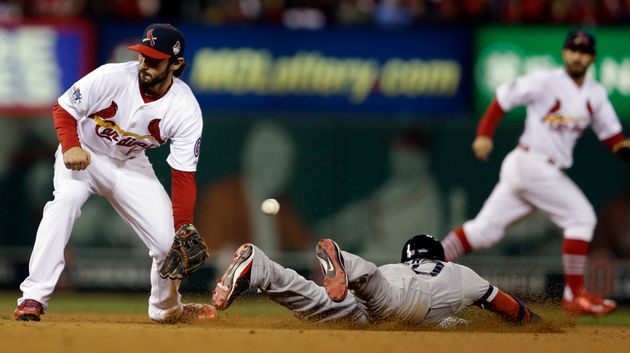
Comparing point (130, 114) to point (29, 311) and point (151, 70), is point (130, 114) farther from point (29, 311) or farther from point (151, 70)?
point (29, 311)

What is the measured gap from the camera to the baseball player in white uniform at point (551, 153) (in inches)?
368

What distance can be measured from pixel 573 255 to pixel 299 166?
4363 mm

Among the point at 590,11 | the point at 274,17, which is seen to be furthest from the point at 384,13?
the point at 590,11

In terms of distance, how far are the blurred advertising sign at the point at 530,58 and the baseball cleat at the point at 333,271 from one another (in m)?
6.27

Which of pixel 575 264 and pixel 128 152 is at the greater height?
pixel 128 152

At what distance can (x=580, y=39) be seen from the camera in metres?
9.29

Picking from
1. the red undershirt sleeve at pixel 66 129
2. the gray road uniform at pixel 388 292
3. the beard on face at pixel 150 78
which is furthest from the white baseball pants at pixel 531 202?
the red undershirt sleeve at pixel 66 129

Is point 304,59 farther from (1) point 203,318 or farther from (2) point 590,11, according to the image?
(1) point 203,318

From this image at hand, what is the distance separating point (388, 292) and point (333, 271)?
508 millimetres

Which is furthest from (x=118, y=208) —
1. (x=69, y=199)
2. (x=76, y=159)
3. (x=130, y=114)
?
(x=76, y=159)

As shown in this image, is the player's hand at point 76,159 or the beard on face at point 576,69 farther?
the beard on face at point 576,69

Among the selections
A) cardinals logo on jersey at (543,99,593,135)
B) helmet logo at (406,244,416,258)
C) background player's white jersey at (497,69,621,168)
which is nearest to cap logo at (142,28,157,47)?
helmet logo at (406,244,416,258)

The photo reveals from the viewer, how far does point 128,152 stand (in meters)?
7.54

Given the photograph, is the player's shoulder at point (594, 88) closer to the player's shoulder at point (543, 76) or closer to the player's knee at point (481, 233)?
the player's shoulder at point (543, 76)
